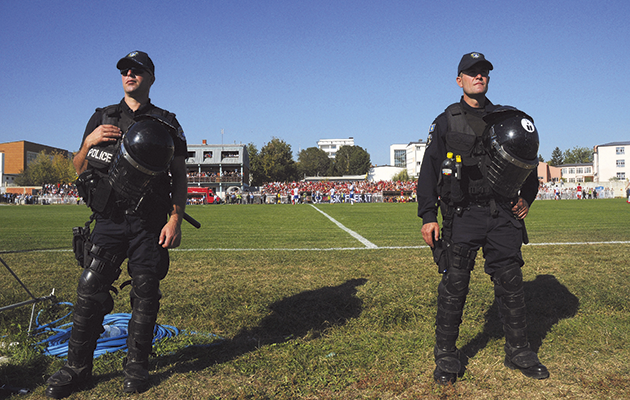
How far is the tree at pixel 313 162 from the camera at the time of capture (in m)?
127

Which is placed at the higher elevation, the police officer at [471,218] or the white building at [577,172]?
the white building at [577,172]

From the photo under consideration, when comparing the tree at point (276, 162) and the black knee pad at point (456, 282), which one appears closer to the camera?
the black knee pad at point (456, 282)

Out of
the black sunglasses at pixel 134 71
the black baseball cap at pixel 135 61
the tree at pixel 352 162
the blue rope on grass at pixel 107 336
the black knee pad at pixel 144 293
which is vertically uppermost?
the tree at pixel 352 162

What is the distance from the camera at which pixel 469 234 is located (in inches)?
110

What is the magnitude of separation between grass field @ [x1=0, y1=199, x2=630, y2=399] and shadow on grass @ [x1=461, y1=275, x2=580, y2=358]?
20mm

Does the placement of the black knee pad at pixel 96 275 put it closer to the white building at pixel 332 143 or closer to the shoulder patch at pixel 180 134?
the shoulder patch at pixel 180 134

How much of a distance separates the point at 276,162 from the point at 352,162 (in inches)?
1920

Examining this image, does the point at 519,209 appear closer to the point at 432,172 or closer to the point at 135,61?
the point at 432,172

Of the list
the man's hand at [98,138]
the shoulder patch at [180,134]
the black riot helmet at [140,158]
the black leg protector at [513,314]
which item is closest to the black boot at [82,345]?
the black riot helmet at [140,158]

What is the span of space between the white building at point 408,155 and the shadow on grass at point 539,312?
5478 inches

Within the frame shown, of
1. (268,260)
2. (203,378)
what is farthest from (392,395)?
(268,260)

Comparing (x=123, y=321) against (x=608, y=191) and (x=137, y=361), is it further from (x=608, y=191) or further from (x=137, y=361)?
(x=608, y=191)

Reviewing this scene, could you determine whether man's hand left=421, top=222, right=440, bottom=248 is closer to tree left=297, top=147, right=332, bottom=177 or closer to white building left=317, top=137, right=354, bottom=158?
tree left=297, top=147, right=332, bottom=177

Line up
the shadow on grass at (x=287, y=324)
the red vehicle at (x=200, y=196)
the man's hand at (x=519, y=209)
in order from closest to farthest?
1. the man's hand at (x=519, y=209)
2. the shadow on grass at (x=287, y=324)
3. the red vehicle at (x=200, y=196)
